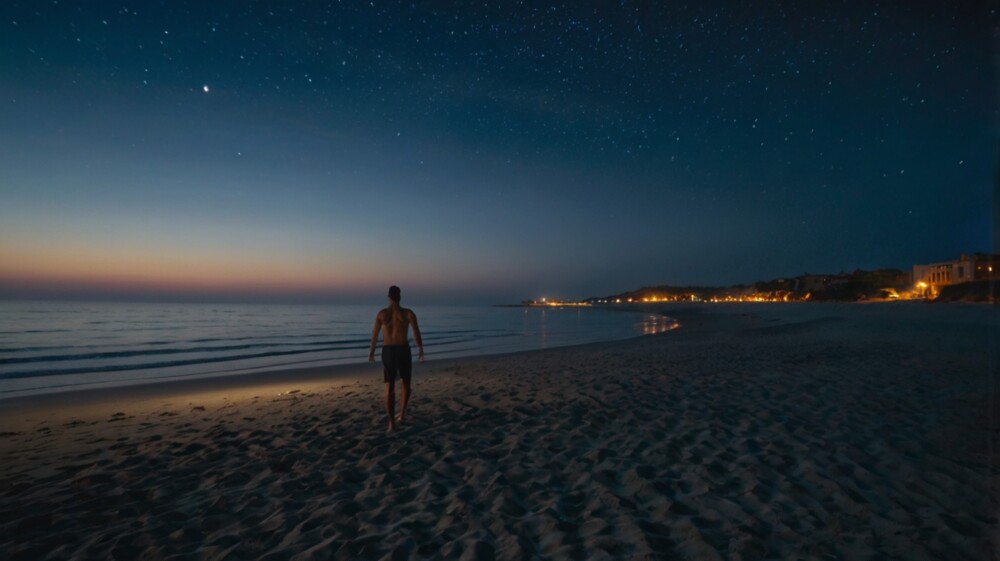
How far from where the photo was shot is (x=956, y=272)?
7494 centimetres

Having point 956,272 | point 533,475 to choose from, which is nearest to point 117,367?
point 533,475

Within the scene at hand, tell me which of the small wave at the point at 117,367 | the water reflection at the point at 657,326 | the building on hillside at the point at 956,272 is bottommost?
the water reflection at the point at 657,326

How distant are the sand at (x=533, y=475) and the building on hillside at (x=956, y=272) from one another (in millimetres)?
77552

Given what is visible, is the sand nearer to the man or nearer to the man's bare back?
the man

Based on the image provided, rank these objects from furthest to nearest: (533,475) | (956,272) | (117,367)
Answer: (956,272), (117,367), (533,475)

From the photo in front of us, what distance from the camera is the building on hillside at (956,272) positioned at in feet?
220

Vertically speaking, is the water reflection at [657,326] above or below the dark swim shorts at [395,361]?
below

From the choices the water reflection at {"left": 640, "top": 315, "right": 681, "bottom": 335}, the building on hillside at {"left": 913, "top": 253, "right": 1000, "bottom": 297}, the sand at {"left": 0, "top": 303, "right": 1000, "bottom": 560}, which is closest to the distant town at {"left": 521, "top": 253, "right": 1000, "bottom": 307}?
the building on hillside at {"left": 913, "top": 253, "right": 1000, "bottom": 297}

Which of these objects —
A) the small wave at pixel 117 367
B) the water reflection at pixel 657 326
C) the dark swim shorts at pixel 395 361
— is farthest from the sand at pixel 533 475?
the water reflection at pixel 657 326

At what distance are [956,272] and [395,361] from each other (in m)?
101

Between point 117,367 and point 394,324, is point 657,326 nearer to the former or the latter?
point 117,367

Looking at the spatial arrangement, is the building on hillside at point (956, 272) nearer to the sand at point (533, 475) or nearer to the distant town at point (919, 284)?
the distant town at point (919, 284)

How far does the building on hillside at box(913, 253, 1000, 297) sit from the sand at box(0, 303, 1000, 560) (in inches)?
3053

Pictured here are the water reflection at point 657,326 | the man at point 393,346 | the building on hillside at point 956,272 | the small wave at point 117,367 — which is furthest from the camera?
the building on hillside at point 956,272
